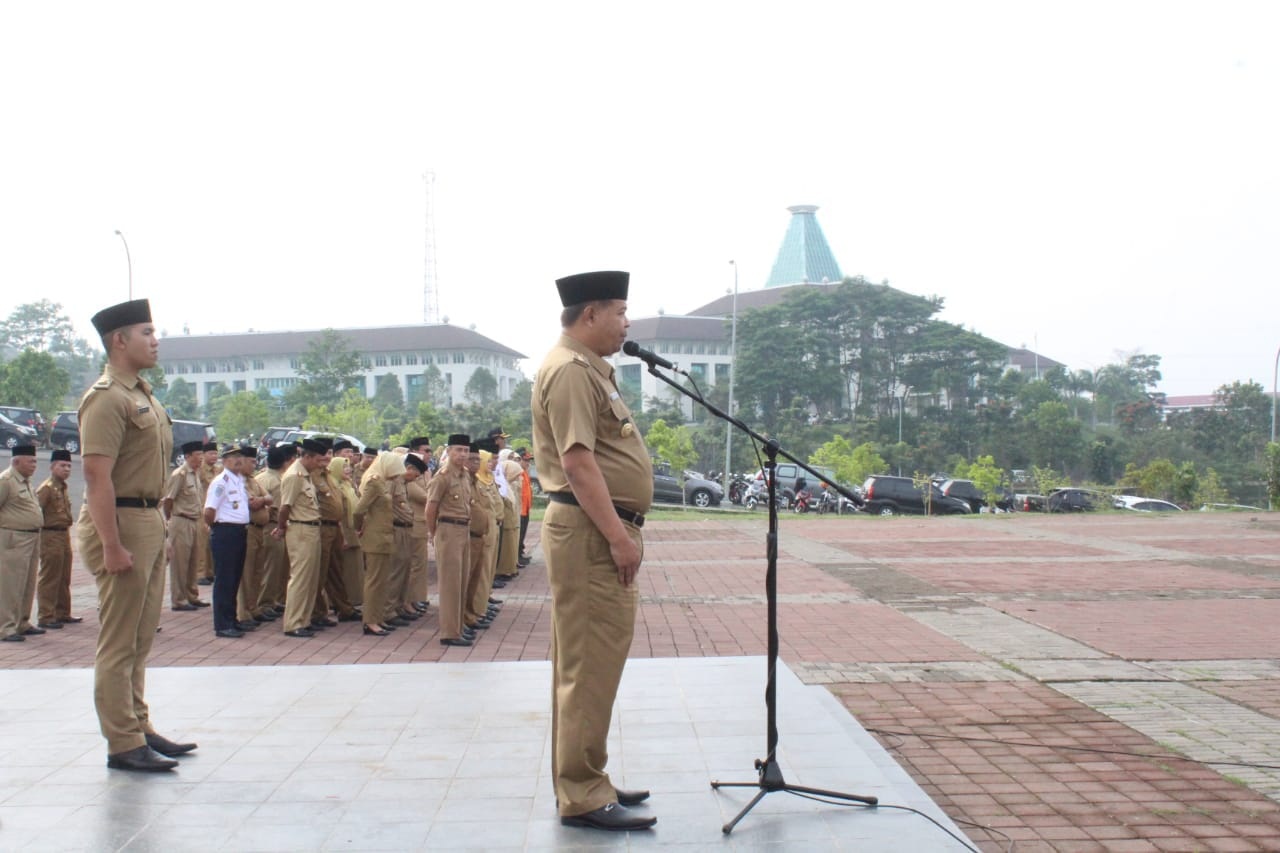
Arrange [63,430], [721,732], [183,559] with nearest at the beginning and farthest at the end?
1. [721,732]
2. [183,559]
3. [63,430]

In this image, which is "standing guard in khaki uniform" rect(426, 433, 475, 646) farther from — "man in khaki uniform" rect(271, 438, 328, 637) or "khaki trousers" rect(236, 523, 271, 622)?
"khaki trousers" rect(236, 523, 271, 622)

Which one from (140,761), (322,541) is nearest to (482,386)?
(322,541)

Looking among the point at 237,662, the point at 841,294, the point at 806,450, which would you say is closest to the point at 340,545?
the point at 237,662

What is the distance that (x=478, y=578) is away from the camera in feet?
29.6

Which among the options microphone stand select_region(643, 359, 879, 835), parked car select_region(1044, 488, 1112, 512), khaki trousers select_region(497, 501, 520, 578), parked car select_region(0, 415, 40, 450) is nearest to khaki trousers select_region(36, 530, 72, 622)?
khaki trousers select_region(497, 501, 520, 578)

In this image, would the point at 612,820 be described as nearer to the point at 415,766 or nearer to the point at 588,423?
the point at 415,766

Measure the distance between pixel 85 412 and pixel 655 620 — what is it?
18.7ft

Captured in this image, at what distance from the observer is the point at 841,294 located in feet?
221

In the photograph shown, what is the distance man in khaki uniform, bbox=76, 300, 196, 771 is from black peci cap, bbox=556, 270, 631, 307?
1859 mm

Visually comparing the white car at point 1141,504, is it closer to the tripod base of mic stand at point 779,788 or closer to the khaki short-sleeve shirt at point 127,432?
the tripod base of mic stand at point 779,788

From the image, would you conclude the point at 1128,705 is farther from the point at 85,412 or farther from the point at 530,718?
the point at 85,412

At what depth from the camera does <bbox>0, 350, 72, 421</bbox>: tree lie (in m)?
45.5

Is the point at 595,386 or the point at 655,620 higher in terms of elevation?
the point at 595,386

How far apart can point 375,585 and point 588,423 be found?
592cm
